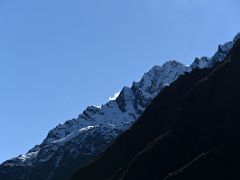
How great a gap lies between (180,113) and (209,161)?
36.4 meters

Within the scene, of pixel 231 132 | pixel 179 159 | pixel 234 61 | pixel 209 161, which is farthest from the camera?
pixel 234 61

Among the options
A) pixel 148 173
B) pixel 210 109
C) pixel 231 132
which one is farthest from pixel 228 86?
pixel 148 173

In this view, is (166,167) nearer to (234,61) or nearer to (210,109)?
(210,109)

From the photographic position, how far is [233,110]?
15612 centimetres

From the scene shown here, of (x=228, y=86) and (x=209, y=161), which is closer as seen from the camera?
(x=209, y=161)

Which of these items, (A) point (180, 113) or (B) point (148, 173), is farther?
(A) point (180, 113)

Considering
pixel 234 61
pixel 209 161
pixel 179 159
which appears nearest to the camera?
pixel 209 161

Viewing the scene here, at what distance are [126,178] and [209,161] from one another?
108 feet

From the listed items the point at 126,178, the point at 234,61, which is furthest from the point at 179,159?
the point at 234,61

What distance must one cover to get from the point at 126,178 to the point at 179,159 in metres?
15.4

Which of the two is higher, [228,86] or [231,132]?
[228,86]

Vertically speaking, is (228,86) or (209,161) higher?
(228,86)

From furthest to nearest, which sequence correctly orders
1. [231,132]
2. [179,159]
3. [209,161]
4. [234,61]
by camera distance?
[234,61]
[179,159]
[231,132]
[209,161]

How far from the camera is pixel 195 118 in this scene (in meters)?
171
